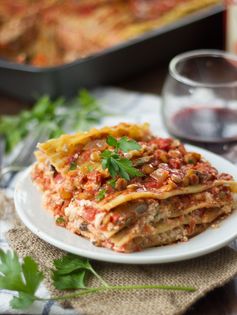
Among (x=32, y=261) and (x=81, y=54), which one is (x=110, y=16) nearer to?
(x=81, y=54)

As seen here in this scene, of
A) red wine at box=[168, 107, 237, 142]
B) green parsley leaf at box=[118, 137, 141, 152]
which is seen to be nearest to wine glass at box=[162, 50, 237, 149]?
red wine at box=[168, 107, 237, 142]

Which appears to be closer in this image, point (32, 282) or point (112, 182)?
point (32, 282)

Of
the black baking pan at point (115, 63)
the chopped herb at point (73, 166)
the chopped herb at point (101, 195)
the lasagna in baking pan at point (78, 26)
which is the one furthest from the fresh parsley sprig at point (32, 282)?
the lasagna in baking pan at point (78, 26)

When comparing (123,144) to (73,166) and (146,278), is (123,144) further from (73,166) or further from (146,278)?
(146,278)

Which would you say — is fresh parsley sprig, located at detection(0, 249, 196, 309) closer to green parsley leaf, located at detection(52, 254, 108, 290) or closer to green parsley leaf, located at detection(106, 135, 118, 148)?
green parsley leaf, located at detection(52, 254, 108, 290)

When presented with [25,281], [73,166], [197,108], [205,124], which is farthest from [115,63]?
[25,281]

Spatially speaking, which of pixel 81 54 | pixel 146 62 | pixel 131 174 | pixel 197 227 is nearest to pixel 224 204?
pixel 197 227
